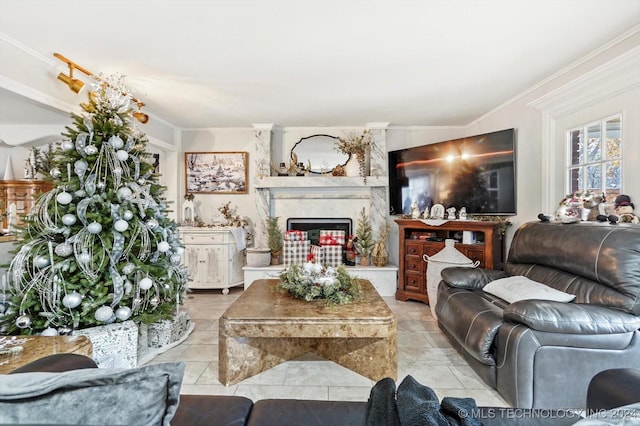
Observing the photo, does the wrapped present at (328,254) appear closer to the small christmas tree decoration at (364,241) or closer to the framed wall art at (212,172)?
the small christmas tree decoration at (364,241)

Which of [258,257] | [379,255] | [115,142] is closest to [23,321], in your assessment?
[115,142]

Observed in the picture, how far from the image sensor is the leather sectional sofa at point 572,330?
174 centimetres

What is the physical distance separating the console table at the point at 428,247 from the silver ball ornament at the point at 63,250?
346 centimetres

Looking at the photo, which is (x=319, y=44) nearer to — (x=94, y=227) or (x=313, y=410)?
(x=94, y=227)

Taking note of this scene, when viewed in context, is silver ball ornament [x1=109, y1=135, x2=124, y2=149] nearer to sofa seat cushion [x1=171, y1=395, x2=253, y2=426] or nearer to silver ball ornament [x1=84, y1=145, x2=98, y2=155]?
silver ball ornament [x1=84, y1=145, x2=98, y2=155]

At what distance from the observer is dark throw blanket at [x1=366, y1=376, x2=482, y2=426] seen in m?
0.73

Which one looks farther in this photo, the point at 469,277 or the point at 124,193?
the point at 469,277

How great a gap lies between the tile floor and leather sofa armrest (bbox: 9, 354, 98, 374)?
1.16 m

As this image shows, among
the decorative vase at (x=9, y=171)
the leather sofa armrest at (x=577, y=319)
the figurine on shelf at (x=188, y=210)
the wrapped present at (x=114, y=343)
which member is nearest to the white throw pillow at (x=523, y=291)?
the leather sofa armrest at (x=577, y=319)

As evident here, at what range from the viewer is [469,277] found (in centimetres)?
275

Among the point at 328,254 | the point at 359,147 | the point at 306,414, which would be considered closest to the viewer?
the point at 306,414

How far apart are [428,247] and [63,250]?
3.60 metres

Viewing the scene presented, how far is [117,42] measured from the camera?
91.9 inches

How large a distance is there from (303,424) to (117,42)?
2.76 m
